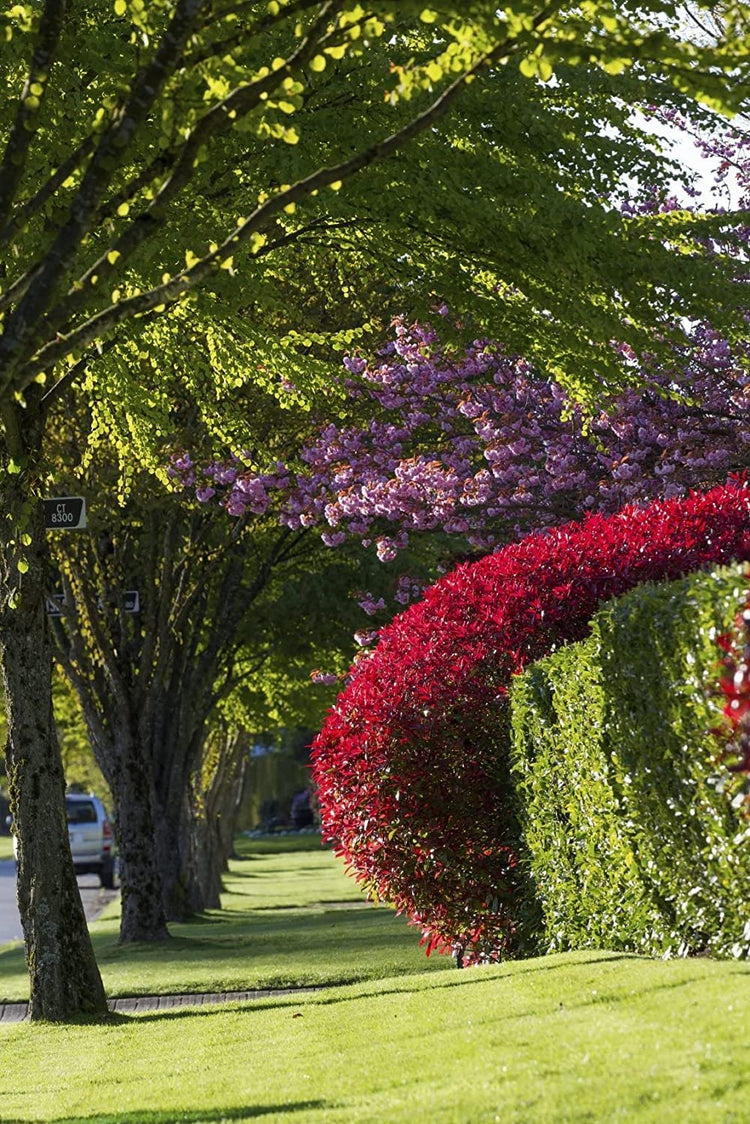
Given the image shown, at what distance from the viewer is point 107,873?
43.9 meters

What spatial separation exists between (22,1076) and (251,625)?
1802 cm

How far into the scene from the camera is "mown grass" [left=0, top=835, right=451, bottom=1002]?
15781 millimetres

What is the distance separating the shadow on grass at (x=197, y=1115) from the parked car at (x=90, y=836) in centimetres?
3489

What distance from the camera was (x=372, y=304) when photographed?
21.1 meters

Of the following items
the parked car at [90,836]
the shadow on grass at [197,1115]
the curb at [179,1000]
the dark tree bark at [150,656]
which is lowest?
the curb at [179,1000]

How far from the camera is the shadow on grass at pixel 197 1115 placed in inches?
276

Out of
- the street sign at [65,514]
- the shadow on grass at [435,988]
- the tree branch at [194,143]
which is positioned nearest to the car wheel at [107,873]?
the shadow on grass at [435,988]

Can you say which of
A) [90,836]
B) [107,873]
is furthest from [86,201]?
[107,873]

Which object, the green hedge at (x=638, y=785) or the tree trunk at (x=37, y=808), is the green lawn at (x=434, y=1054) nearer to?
the green hedge at (x=638, y=785)

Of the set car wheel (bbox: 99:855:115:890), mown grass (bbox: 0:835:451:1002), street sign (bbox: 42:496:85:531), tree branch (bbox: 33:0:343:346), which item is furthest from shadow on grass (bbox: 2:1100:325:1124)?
car wheel (bbox: 99:855:115:890)

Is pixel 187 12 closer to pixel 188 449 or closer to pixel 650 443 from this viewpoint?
pixel 650 443

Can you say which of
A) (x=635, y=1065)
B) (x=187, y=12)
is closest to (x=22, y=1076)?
(x=635, y=1065)

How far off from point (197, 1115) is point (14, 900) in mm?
32688

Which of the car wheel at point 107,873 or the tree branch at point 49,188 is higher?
the tree branch at point 49,188
